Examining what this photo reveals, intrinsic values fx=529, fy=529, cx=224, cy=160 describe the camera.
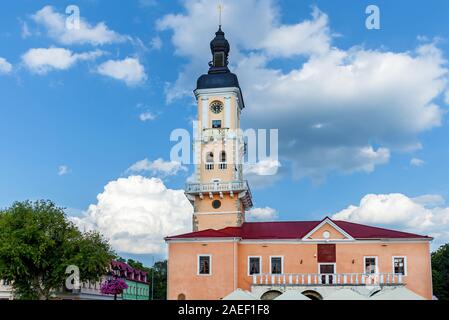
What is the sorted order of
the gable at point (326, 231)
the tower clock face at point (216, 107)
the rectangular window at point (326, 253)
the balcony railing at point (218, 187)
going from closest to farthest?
the rectangular window at point (326, 253) < the gable at point (326, 231) < the balcony railing at point (218, 187) < the tower clock face at point (216, 107)

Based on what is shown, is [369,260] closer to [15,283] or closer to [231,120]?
[231,120]

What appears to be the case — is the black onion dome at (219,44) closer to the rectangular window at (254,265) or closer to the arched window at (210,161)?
the arched window at (210,161)

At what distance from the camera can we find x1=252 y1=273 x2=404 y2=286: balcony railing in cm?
3375

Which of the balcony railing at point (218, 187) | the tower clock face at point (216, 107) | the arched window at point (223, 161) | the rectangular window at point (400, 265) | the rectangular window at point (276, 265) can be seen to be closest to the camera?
the rectangular window at point (400, 265)

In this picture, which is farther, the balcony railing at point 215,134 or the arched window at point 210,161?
the balcony railing at point 215,134

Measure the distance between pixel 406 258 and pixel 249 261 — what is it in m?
10.5

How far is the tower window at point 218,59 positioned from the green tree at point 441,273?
34186 millimetres

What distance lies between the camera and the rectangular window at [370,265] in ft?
117

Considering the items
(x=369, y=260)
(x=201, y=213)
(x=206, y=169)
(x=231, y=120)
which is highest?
(x=231, y=120)

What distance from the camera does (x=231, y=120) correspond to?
4400 centimetres

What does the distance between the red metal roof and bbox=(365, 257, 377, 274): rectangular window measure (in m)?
1.47

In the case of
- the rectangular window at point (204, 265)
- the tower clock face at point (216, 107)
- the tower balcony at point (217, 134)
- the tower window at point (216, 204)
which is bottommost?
the rectangular window at point (204, 265)

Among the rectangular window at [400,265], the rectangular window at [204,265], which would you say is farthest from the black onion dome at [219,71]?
the rectangular window at [400,265]
